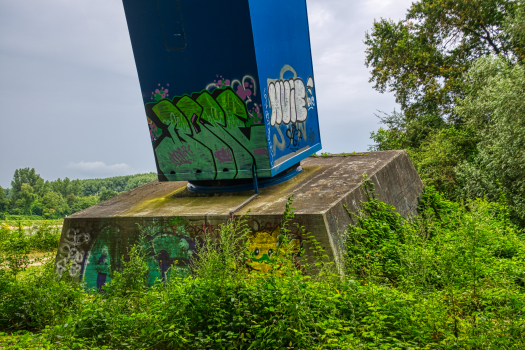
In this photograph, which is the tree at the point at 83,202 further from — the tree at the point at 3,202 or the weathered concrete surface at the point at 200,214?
the weathered concrete surface at the point at 200,214

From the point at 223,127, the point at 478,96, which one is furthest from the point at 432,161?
the point at 223,127

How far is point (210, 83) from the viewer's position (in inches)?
319

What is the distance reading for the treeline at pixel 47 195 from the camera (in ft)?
130

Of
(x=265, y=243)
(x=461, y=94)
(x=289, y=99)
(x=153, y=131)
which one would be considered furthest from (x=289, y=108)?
(x=461, y=94)

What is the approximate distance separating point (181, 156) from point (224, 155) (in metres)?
1.07

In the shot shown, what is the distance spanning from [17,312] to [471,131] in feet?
54.9

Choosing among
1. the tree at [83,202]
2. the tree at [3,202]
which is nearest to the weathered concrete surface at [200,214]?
the tree at [83,202]

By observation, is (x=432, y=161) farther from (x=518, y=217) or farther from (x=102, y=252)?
(x=102, y=252)

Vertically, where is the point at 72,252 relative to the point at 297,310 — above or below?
above

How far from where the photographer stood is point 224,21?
7.68m

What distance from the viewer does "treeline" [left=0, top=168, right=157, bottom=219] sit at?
39.7 meters

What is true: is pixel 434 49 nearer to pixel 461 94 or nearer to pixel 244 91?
pixel 461 94

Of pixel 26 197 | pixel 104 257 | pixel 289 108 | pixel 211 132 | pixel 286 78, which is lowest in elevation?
pixel 104 257

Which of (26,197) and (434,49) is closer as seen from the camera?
(434,49)
